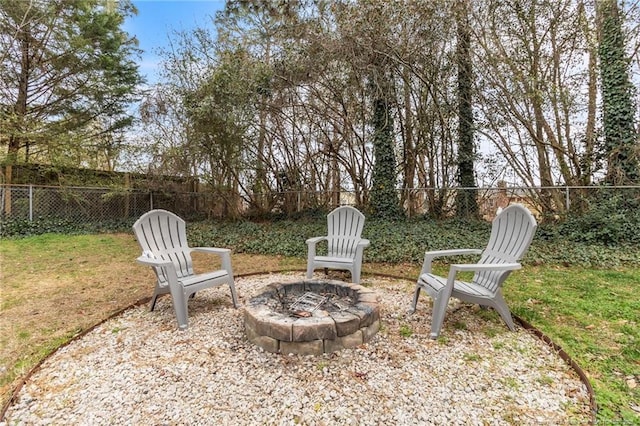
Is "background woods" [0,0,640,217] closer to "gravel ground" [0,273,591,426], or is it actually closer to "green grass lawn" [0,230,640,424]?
"green grass lawn" [0,230,640,424]

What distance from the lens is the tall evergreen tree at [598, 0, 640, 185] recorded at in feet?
16.5

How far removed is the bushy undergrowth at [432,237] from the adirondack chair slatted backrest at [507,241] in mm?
1892

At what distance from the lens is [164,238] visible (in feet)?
9.44

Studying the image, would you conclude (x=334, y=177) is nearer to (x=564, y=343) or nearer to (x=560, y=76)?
(x=560, y=76)

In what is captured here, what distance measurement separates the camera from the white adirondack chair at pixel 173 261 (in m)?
2.36

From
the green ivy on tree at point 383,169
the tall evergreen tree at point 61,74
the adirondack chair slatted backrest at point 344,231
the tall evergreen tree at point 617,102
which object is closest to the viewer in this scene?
the adirondack chair slatted backrest at point 344,231

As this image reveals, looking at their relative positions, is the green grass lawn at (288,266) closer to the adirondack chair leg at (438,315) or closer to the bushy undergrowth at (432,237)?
the bushy undergrowth at (432,237)

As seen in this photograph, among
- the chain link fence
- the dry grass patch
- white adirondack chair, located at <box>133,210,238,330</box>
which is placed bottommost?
the dry grass patch

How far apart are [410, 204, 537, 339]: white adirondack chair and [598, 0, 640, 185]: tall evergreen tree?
4.32 metres

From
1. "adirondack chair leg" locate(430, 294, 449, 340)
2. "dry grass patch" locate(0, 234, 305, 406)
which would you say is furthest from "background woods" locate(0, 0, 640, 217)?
"adirondack chair leg" locate(430, 294, 449, 340)

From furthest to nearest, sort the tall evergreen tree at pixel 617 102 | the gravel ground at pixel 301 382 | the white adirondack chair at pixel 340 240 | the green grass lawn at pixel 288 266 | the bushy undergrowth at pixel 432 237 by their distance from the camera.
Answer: the tall evergreen tree at pixel 617 102 < the bushy undergrowth at pixel 432 237 < the white adirondack chair at pixel 340 240 < the green grass lawn at pixel 288 266 < the gravel ground at pixel 301 382

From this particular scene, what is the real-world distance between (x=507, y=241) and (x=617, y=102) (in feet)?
15.9

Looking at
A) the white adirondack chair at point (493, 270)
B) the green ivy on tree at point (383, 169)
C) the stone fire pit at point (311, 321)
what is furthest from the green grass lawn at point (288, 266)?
the stone fire pit at point (311, 321)

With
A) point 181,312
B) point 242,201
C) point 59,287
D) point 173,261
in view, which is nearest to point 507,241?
point 181,312
